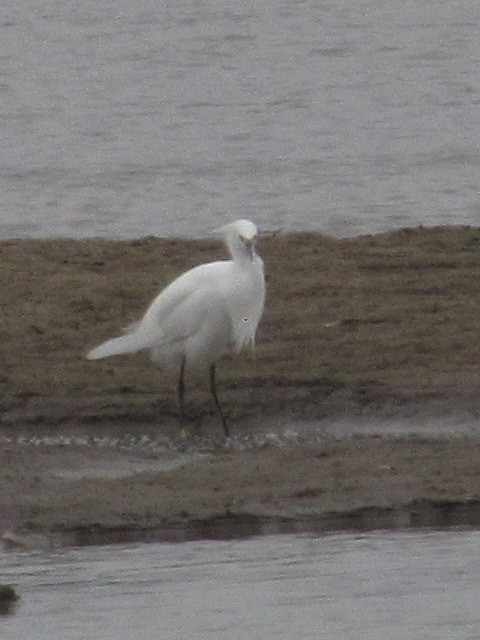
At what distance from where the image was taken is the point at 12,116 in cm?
2070

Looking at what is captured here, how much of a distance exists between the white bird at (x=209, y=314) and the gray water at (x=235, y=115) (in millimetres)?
4925

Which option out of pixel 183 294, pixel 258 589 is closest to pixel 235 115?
pixel 183 294

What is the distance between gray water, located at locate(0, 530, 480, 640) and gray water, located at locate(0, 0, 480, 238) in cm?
704

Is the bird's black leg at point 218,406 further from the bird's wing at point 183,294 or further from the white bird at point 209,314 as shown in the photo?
the bird's wing at point 183,294

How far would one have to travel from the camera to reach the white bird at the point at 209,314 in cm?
1028

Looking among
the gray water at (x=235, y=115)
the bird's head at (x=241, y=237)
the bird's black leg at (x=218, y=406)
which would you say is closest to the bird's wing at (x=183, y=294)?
the bird's head at (x=241, y=237)

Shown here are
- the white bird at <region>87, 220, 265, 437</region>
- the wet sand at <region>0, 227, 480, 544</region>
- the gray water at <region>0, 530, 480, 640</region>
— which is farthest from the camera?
the white bird at <region>87, 220, 265, 437</region>

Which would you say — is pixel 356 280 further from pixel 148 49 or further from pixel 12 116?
pixel 148 49

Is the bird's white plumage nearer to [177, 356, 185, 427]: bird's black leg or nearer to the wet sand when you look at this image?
[177, 356, 185, 427]: bird's black leg

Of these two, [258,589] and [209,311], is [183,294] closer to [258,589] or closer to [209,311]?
[209,311]

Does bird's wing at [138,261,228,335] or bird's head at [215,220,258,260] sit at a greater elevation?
bird's head at [215,220,258,260]

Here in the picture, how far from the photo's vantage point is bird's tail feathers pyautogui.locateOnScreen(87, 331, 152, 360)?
34.3ft

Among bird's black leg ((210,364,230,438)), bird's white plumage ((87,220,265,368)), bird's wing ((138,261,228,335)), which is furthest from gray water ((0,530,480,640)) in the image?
bird's wing ((138,261,228,335))

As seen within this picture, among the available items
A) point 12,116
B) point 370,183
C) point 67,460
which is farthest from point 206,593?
point 12,116
